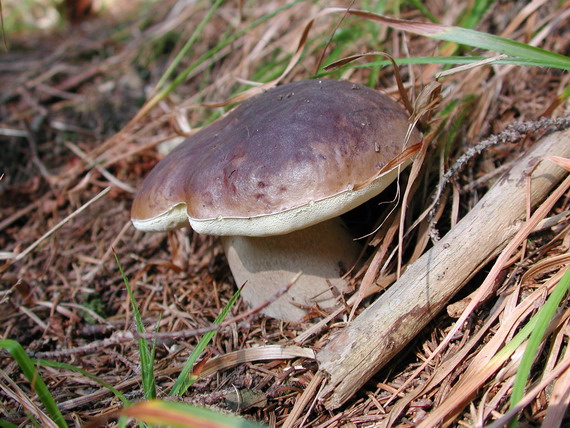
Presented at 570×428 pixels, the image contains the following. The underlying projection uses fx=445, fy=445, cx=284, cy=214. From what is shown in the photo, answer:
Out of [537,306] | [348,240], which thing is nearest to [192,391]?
[348,240]

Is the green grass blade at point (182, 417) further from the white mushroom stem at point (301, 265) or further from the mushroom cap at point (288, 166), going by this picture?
the white mushroom stem at point (301, 265)

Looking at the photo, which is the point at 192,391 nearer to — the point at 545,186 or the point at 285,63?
the point at 545,186

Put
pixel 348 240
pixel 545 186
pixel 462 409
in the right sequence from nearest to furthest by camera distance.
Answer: pixel 462 409 → pixel 545 186 → pixel 348 240

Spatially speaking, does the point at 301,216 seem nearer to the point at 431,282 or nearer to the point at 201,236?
the point at 431,282

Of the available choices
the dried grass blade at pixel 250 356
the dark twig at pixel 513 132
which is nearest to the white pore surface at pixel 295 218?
the dark twig at pixel 513 132

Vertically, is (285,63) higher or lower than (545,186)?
higher

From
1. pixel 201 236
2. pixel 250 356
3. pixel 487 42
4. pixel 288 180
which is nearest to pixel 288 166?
pixel 288 180

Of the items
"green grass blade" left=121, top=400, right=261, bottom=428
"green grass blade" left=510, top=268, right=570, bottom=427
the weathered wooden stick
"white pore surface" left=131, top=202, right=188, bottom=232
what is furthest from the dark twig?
"green grass blade" left=121, top=400, right=261, bottom=428
